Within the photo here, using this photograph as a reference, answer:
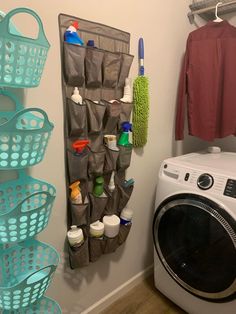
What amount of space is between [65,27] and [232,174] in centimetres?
98

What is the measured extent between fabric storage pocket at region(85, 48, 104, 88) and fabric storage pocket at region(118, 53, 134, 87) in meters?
0.14

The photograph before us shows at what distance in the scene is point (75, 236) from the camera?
1123 millimetres

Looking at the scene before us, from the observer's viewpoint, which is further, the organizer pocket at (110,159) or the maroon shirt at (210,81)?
the maroon shirt at (210,81)

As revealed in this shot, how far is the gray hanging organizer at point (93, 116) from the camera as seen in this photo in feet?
3.31

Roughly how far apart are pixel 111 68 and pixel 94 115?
0.24 metres

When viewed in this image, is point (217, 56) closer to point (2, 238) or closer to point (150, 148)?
point (150, 148)

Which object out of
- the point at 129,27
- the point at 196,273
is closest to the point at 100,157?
the point at 129,27

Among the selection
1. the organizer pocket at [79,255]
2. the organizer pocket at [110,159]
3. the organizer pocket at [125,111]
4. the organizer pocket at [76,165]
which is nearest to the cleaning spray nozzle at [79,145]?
the organizer pocket at [76,165]

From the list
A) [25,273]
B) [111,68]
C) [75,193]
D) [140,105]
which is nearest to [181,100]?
[140,105]

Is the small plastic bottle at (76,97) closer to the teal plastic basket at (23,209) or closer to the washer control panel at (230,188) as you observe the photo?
the teal plastic basket at (23,209)

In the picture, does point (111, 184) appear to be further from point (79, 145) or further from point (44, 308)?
point (44, 308)

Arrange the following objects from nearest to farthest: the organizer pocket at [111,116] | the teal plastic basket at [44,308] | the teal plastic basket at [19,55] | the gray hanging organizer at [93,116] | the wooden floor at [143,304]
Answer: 1. the teal plastic basket at [19,55]
2. the teal plastic basket at [44,308]
3. the gray hanging organizer at [93,116]
4. the organizer pocket at [111,116]
5. the wooden floor at [143,304]

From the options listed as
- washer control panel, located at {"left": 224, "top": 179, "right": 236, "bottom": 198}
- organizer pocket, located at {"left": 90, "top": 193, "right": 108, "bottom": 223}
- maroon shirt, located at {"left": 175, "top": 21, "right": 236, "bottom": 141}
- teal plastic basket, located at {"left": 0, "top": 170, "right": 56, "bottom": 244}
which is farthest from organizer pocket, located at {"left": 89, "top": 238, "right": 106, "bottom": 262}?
maroon shirt, located at {"left": 175, "top": 21, "right": 236, "bottom": 141}

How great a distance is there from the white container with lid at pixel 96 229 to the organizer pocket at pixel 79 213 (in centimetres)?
7
